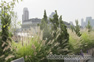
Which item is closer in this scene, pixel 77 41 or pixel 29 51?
pixel 29 51

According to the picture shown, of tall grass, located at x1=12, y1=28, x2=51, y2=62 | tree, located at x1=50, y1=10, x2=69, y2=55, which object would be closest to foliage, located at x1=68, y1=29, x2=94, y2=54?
tree, located at x1=50, y1=10, x2=69, y2=55

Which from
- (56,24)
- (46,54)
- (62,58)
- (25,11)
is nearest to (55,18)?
(56,24)

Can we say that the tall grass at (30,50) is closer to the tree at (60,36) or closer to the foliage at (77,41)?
the tree at (60,36)

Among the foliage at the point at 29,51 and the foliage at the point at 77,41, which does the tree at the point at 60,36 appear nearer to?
the foliage at the point at 77,41

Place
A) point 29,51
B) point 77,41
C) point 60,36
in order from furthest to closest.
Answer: point 77,41 → point 60,36 → point 29,51

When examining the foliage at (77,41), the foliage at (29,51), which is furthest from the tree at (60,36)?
the foliage at (29,51)

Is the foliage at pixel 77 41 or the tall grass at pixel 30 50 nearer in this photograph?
the tall grass at pixel 30 50

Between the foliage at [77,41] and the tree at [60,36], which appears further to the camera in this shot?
the foliage at [77,41]

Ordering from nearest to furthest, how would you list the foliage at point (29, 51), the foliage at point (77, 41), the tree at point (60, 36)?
1. the foliage at point (29, 51)
2. the tree at point (60, 36)
3. the foliage at point (77, 41)

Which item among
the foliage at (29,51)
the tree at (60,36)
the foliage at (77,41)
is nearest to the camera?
the foliage at (29,51)

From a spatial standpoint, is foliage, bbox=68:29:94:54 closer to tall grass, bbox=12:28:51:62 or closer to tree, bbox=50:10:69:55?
tree, bbox=50:10:69:55

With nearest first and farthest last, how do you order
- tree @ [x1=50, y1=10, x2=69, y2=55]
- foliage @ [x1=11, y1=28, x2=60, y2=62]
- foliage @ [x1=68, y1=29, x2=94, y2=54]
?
foliage @ [x1=11, y1=28, x2=60, y2=62] < tree @ [x1=50, y1=10, x2=69, y2=55] < foliage @ [x1=68, y1=29, x2=94, y2=54]

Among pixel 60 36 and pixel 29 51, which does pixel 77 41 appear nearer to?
pixel 60 36

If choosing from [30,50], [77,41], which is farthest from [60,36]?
[30,50]
